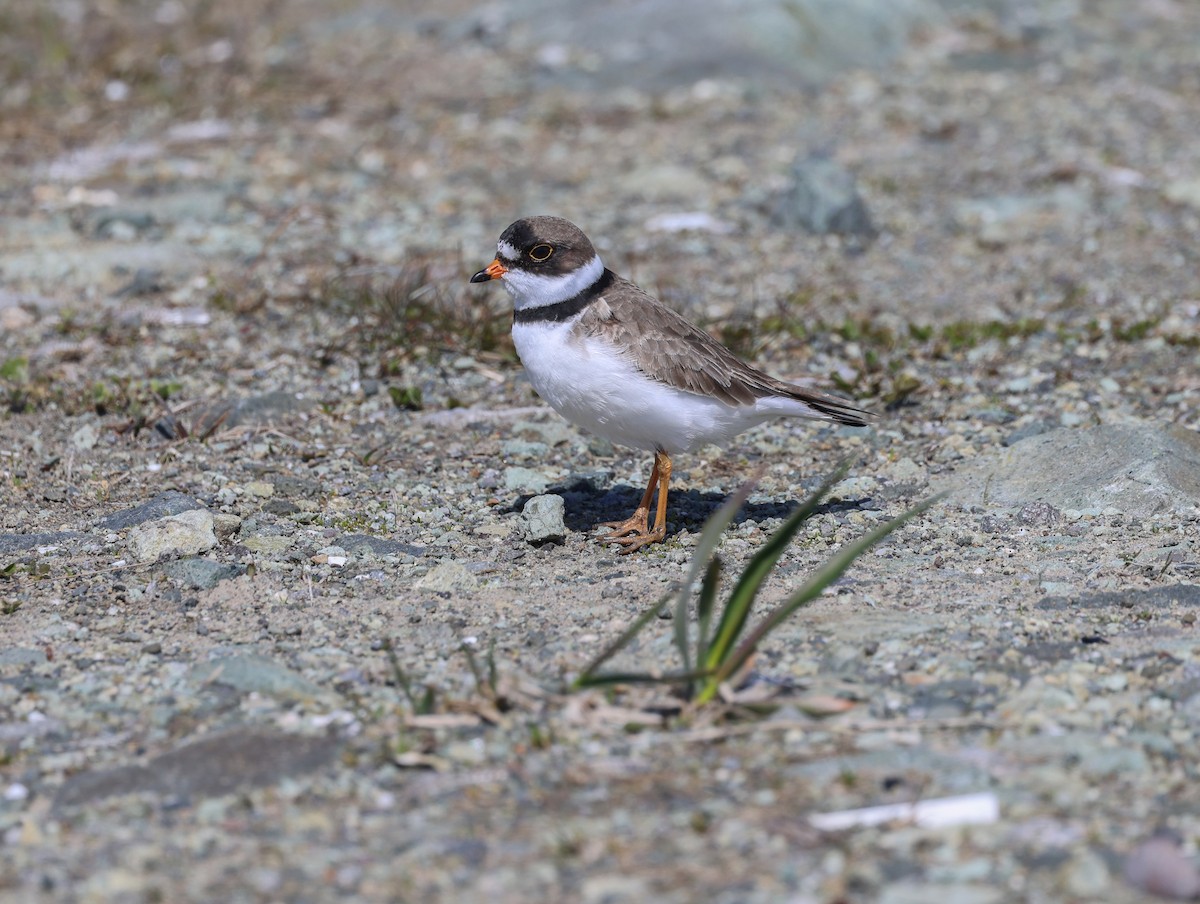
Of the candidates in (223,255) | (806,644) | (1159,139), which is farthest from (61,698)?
(1159,139)

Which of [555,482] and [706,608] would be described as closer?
[706,608]

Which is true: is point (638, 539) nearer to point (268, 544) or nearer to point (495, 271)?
point (495, 271)

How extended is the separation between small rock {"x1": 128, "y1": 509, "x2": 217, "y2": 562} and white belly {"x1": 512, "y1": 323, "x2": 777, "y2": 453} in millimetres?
1489

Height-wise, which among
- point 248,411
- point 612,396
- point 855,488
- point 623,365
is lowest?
point 855,488

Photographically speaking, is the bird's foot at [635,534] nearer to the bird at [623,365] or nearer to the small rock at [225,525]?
the bird at [623,365]

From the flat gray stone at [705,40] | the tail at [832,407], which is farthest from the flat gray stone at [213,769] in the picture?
the flat gray stone at [705,40]

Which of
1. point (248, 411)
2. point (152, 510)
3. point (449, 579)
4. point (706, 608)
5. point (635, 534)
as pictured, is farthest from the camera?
point (248, 411)

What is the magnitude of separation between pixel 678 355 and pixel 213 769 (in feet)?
8.85

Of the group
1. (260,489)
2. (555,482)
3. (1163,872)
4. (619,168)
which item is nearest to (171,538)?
(260,489)

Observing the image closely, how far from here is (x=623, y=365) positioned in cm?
573

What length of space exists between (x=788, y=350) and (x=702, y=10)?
6.33 meters

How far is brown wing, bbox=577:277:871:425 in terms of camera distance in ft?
19.1

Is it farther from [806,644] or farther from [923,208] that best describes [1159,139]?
[806,644]

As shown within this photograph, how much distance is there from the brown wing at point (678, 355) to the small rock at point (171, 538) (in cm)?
176
